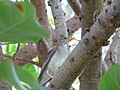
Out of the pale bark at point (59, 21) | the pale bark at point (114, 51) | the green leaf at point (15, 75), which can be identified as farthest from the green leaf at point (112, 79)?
the pale bark at point (114, 51)

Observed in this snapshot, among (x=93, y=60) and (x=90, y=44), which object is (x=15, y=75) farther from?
(x=93, y=60)

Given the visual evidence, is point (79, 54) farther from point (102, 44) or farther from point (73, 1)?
point (73, 1)

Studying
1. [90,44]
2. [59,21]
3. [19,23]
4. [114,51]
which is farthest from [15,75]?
[114,51]

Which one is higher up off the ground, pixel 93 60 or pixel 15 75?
pixel 15 75

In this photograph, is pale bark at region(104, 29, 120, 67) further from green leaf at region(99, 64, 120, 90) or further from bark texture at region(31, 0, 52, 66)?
green leaf at region(99, 64, 120, 90)

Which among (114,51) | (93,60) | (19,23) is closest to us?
(19,23)

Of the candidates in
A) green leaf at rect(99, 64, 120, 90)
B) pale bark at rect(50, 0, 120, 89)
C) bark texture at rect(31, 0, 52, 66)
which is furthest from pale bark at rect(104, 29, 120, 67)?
green leaf at rect(99, 64, 120, 90)

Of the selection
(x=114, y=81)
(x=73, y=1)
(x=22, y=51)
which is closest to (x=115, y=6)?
(x=114, y=81)

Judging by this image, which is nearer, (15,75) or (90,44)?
(15,75)
